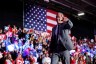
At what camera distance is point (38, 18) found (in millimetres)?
10766

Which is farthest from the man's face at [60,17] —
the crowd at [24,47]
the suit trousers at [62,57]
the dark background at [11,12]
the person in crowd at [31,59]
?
the dark background at [11,12]

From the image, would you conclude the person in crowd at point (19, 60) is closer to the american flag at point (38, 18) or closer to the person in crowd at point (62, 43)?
the american flag at point (38, 18)

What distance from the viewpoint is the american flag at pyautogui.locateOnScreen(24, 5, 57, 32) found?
1031 cm

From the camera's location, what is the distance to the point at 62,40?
12.8 feet

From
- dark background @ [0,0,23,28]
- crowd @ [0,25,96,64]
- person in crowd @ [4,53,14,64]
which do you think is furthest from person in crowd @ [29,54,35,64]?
dark background @ [0,0,23,28]

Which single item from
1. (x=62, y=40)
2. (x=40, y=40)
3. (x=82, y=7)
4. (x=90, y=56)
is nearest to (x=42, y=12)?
(x=40, y=40)

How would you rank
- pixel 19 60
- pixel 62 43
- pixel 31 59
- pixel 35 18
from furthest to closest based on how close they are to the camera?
pixel 35 18
pixel 31 59
pixel 19 60
pixel 62 43

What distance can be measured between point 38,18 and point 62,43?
6.96 metres

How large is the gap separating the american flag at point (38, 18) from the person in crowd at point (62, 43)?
20.5 feet

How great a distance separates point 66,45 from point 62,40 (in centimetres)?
11

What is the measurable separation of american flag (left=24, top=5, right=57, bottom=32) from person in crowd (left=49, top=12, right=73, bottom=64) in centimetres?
626

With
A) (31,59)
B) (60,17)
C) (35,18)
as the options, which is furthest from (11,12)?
(60,17)

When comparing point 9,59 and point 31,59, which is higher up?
point 9,59

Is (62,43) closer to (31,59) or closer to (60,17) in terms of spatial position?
(60,17)
